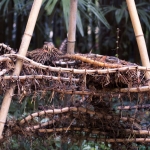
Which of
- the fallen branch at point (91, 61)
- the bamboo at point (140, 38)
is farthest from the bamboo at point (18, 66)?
the bamboo at point (140, 38)

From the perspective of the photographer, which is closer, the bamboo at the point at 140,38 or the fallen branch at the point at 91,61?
the fallen branch at the point at 91,61

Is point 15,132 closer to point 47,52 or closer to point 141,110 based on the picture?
point 47,52

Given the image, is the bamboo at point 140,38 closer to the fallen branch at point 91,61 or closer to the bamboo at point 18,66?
the fallen branch at point 91,61

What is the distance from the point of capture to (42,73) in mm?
965

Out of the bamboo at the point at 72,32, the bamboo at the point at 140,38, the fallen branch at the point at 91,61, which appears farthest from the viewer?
the bamboo at the point at 72,32

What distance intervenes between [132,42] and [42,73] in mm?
2335

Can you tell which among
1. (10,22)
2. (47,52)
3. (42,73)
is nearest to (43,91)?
(42,73)

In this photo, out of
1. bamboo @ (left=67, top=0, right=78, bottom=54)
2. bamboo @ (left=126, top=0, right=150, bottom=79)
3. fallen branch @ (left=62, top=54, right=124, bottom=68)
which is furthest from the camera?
bamboo @ (left=67, top=0, right=78, bottom=54)

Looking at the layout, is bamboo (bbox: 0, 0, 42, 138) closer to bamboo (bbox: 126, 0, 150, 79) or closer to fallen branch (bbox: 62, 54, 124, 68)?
fallen branch (bbox: 62, 54, 124, 68)

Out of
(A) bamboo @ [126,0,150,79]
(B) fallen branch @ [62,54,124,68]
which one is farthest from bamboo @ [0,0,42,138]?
(A) bamboo @ [126,0,150,79]

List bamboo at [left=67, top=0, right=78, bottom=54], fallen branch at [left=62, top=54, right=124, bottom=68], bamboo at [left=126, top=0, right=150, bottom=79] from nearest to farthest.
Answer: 1. fallen branch at [left=62, top=54, right=124, bottom=68]
2. bamboo at [left=126, top=0, right=150, bottom=79]
3. bamboo at [left=67, top=0, right=78, bottom=54]

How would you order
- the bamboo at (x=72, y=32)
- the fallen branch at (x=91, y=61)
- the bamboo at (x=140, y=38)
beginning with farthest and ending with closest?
the bamboo at (x=72, y=32) → the bamboo at (x=140, y=38) → the fallen branch at (x=91, y=61)

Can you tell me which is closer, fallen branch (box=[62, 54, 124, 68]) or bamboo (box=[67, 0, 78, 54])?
fallen branch (box=[62, 54, 124, 68])

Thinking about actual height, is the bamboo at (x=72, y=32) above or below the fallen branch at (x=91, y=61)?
above
